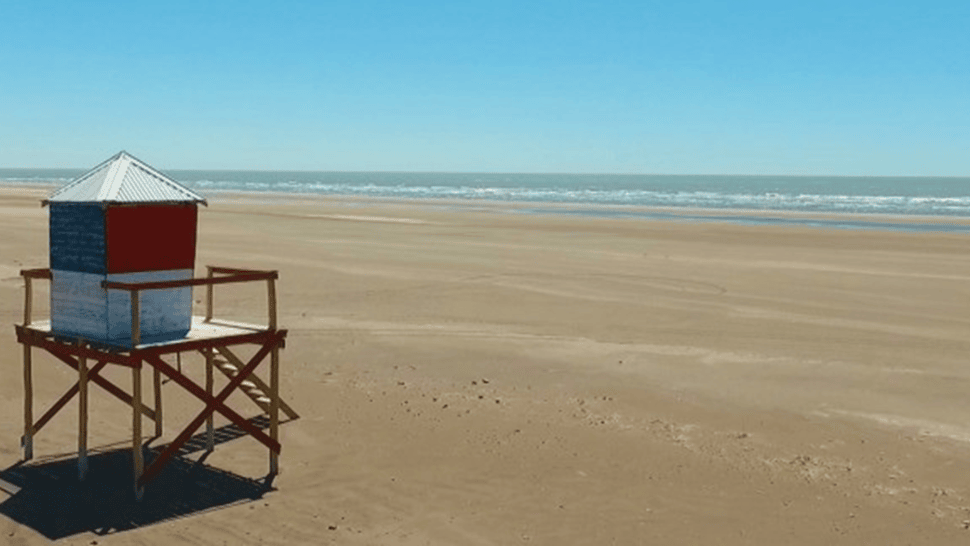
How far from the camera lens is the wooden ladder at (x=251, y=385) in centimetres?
1280

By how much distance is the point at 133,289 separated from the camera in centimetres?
1021

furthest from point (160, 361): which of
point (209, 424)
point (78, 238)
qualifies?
point (209, 424)

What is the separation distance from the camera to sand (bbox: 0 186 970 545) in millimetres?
9977

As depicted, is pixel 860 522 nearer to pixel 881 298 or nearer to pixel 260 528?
pixel 260 528

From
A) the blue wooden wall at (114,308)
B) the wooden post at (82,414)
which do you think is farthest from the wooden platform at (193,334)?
the wooden post at (82,414)

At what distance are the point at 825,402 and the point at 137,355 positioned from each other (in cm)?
939

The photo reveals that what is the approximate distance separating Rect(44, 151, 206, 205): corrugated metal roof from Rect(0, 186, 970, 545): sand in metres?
3.10

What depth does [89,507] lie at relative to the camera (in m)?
10.2

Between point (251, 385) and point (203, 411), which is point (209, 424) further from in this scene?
point (251, 385)

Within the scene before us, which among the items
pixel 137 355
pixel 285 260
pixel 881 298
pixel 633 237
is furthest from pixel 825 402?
pixel 633 237

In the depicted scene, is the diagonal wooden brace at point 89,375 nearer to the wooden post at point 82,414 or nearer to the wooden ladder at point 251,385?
the wooden post at point 82,414

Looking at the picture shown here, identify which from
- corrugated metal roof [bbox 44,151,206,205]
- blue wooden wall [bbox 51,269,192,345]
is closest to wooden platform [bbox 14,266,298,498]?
blue wooden wall [bbox 51,269,192,345]

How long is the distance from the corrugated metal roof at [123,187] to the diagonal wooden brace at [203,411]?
5.61 feet

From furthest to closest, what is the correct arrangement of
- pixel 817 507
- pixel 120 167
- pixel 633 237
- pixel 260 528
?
1. pixel 633 237
2. pixel 120 167
3. pixel 817 507
4. pixel 260 528
